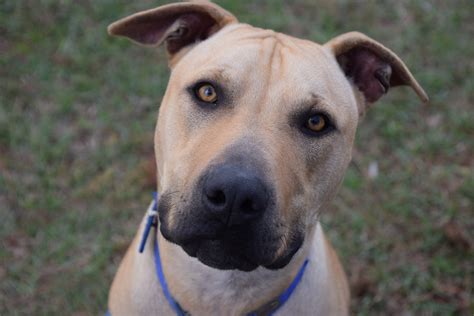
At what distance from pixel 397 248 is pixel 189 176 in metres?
3.10

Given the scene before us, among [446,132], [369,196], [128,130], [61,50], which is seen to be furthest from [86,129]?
[446,132]

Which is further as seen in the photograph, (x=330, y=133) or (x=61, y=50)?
(x=61, y=50)

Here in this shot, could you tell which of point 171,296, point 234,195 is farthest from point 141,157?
point 234,195

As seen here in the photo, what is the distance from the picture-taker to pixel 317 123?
270cm

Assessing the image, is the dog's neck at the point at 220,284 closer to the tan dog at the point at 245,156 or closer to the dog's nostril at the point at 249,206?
A: the tan dog at the point at 245,156

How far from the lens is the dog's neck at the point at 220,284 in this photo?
114 inches

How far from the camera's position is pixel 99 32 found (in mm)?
6031

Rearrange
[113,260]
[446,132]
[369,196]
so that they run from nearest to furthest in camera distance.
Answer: [113,260] → [369,196] → [446,132]

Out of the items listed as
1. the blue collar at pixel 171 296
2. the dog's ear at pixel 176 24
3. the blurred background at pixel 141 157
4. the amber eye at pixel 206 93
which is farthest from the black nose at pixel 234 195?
the blurred background at pixel 141 157

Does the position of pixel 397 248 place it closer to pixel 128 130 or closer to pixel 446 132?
pixel 446 132

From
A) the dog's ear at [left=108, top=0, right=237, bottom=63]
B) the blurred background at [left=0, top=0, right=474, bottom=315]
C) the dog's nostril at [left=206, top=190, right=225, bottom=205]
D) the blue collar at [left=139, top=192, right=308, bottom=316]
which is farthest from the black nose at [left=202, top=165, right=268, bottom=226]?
the blurred background at [left=0, top=0, right=474, bottom=315]

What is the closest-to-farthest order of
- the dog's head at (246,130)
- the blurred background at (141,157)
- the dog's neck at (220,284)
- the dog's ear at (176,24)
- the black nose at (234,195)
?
the black nose at (234,195)
the dog's head at (246,130)
the dog's neck at (220,284)
the dog's ear at (176,24)
the blurred background at (141,157)

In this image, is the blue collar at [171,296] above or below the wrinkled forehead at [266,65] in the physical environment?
below

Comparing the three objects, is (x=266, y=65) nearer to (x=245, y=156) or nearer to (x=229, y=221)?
(x=245, y=156)
